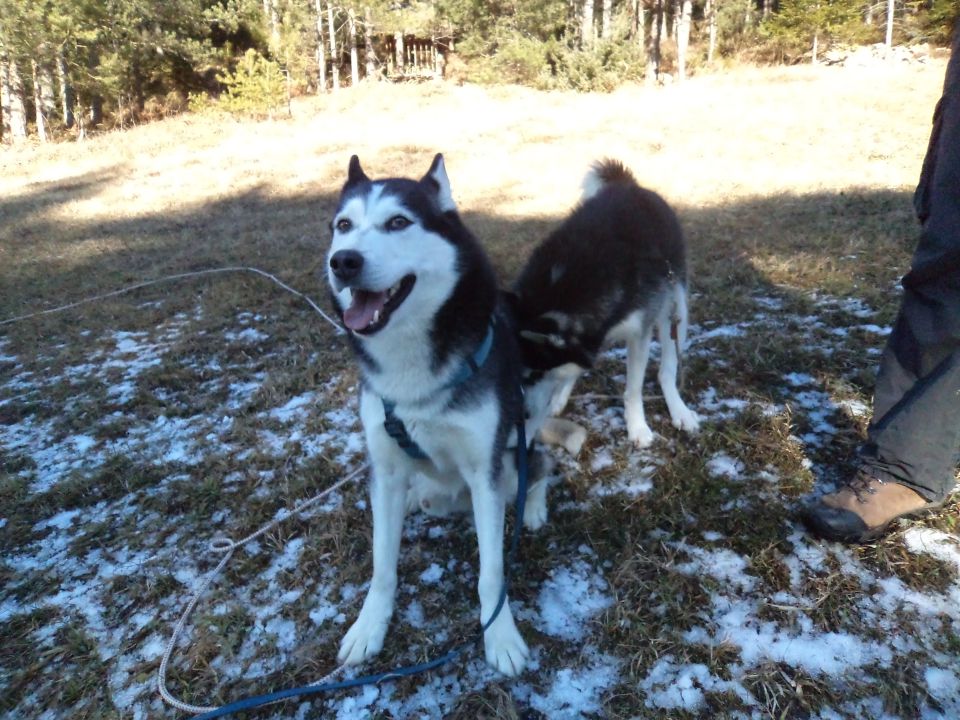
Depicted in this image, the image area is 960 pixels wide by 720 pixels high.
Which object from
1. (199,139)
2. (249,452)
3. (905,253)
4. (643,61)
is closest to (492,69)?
(643,61)

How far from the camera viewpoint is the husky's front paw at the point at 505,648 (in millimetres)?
1896

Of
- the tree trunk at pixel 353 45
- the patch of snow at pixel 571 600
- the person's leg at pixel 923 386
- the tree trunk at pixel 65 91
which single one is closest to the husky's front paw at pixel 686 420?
the person's leg at pixel 923 386

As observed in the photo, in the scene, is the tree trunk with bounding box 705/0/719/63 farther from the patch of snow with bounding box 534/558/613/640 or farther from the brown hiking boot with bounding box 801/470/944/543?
the patch of snow with bounding box 534/558/613/640

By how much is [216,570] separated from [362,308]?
1407mm

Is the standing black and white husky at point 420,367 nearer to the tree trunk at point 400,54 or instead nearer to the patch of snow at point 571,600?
the patch of snow at point 571,600

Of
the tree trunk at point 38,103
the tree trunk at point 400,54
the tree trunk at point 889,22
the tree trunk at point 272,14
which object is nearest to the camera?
the tree trunk at point 889,22

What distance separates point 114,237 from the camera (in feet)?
26.5

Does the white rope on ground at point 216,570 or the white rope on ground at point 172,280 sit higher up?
the white rope on ground at point 172,280

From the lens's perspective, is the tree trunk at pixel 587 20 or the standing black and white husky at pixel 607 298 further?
the tree trunk at pixel 587 20

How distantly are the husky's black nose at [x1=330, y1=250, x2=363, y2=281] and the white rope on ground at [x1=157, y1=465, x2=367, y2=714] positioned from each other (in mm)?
1349

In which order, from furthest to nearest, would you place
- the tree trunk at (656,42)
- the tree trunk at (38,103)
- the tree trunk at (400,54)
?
the tree trunk at (400,54) → the tree trunk at (656,42) → the tree trunk at (38,103)

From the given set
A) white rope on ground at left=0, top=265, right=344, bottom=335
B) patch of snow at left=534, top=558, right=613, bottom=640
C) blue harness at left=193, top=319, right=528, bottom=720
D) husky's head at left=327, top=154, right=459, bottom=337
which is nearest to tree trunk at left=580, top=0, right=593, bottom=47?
white rope on ground at left=0, top=265, right=344, bottom=335

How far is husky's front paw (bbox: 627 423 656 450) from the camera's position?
2.97 meters

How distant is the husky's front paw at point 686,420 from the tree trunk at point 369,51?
28.6 meters
